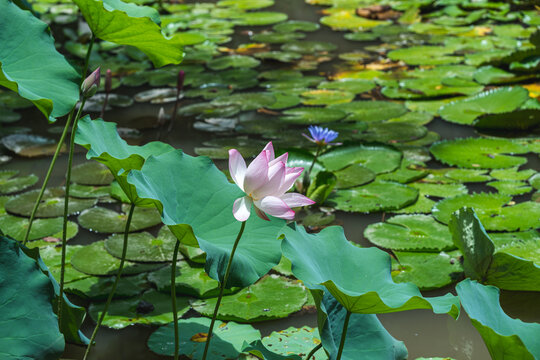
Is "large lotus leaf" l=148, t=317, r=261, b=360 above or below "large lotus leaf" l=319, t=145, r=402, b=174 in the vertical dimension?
above

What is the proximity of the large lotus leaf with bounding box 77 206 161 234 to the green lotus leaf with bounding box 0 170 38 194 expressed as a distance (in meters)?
0.38

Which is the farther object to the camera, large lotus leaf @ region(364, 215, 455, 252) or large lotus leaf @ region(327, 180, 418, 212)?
large lotus leaf @ region(327, 180, 418, 212)

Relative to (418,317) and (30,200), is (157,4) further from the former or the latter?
(418,317)

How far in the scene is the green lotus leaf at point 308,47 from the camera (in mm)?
4188

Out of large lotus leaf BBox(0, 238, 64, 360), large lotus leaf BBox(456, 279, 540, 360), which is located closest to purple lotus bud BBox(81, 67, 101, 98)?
large lotus leaf BBox(0, 238, 64, 360)

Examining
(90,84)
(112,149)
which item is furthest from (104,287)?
(90,84)

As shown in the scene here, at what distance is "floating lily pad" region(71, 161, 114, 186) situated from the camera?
91.1 inches

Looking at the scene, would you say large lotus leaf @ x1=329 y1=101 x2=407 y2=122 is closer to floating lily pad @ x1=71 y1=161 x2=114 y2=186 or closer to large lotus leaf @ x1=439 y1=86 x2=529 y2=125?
large lotus leaf @ x1=439 y1=86 x2=529 y2=125

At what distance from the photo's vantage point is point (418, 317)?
1.53 m

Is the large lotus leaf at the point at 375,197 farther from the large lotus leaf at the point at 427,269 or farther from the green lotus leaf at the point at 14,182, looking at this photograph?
the green lotus leaf at the point at 14,182

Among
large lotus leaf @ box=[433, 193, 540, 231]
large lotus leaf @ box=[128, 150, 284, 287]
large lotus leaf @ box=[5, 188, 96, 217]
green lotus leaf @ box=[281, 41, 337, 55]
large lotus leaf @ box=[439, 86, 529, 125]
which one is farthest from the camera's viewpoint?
green lotus leaf @ box=[281, 41, 337, 55]

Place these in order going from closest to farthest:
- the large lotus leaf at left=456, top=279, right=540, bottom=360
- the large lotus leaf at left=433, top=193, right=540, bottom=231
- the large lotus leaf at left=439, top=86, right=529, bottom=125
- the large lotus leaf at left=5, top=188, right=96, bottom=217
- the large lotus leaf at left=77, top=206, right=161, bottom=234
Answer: the large lotus leaf at left=456, top=279, right=540, bottom=360 → the large lotus leaf at left=433, top=193, right=540, bottom=231 → the large lotus leaf at left=77, top=206, right=161, bottom=234 → the large lotus leaf at left=5, top=188, right=96, bottom=217 → the large lotus leaf at left=439, top=86, right=529, bottom=125

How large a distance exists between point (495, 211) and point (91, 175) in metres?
1.51

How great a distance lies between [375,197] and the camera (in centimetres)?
212
